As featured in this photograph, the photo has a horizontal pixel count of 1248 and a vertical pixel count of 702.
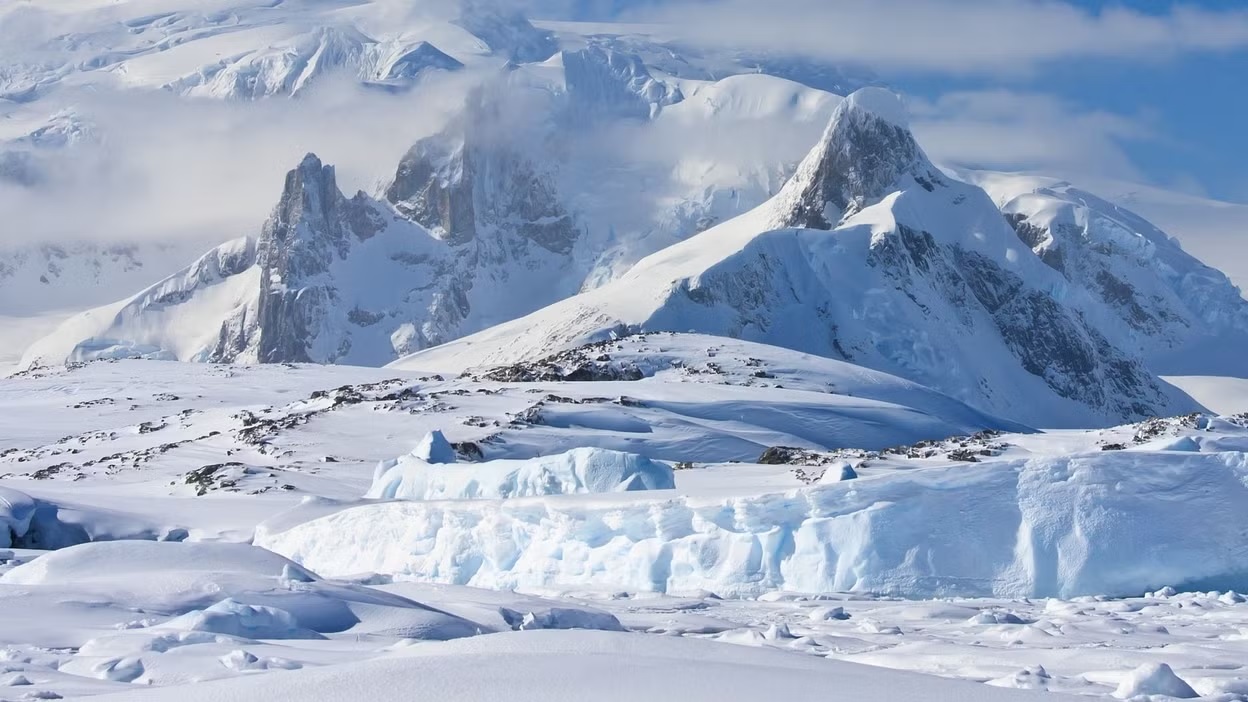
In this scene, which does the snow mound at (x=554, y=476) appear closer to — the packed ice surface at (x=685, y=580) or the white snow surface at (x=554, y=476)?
the white snow surface at (x=554, y=476)

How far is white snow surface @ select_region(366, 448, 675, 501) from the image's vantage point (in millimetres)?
41906

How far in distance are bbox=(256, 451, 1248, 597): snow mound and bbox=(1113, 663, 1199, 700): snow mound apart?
498 inches

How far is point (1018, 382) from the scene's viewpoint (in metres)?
188

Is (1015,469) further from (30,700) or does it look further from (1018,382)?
(1018,382)

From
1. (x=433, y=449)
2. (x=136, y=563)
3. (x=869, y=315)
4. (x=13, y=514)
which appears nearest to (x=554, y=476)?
(x=433, y=449)

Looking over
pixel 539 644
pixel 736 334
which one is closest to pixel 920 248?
pixel 736 334

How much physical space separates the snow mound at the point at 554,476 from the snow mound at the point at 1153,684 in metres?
24.6

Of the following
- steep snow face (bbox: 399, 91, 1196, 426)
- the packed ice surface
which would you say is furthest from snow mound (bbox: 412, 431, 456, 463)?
steep snow face (bbox: 399, 91, 1196, 426)

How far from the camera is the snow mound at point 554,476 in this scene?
41906 millimetres

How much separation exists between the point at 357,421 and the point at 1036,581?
52.0m

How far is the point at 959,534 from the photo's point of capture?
2952 cm

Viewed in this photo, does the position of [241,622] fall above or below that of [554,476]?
above

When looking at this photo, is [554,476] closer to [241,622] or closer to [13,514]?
[13,514]

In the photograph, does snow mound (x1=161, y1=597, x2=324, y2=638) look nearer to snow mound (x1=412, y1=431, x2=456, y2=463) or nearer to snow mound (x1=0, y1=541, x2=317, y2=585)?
snow mound (x1=0, y1=541, x2=317, y2=585)
